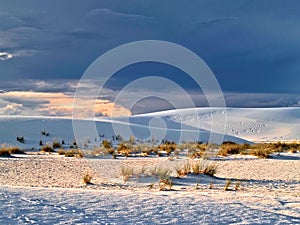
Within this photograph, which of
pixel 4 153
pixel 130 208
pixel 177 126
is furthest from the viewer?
pixel 177 126

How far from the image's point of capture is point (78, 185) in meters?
12.8

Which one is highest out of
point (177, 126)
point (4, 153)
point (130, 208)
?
point (177, 126)

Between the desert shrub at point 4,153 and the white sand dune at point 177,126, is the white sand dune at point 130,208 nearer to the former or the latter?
the desert shrub at point 4,153

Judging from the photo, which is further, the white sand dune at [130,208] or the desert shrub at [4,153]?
the desert shrub at [4,153]

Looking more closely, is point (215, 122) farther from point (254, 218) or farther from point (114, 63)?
point (254, 218)

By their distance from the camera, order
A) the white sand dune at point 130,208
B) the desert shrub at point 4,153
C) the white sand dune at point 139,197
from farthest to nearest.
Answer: the desert shrub at point 4,153 → the white sand dune at point 139,197 → the white sand dune at point 130,208

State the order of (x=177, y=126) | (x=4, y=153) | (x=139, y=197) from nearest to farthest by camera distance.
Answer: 1. (x=139, y=197)
2. (x=4, y=153)
3. (x=177, y=126)

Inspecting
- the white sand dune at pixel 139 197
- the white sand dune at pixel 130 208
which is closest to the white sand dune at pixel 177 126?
the white sand dune at pixel 139 197

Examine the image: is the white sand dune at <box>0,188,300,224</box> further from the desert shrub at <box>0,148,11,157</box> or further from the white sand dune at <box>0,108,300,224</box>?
the desert shrub at <box>0,148,11,157</box>

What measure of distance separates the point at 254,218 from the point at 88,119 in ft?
199

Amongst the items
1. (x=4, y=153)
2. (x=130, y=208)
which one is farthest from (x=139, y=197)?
(x=4, y=153)

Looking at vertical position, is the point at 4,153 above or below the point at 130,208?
below

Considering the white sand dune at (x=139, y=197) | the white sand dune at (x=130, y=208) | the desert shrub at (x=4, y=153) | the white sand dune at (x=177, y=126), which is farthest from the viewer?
the white sand dune at (x=177, y=126)

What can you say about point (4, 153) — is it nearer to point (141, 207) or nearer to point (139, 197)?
point (139, 197)
